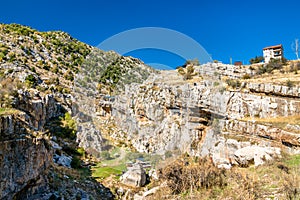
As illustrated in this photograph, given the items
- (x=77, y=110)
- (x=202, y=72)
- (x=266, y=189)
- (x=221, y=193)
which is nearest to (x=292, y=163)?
(x=266, y=189)

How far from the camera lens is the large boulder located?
11.9 metres

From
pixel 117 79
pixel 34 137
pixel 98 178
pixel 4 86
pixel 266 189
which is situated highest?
pixel 117 79

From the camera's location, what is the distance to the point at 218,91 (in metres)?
20.0

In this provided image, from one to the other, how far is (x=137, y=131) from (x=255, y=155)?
12.6m

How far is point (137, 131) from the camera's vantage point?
2291 cm

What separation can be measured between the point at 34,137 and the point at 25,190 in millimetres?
1581

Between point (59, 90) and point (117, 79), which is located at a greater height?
point (117, 79)

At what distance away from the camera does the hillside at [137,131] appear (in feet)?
24.3

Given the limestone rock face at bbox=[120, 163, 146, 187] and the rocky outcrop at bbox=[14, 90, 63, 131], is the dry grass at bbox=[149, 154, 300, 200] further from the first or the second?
the rocky outcrop at bbox=[14, 90, 63, 131]

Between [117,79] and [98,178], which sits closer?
[98,178]

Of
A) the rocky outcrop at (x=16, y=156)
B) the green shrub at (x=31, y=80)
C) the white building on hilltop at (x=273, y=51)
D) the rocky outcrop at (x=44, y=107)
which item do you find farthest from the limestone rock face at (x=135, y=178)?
the white building on hilltop at (x=273, y=51)

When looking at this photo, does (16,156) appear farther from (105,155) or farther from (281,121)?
(281,121)

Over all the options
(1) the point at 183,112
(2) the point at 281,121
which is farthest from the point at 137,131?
(2) the point at 281,121

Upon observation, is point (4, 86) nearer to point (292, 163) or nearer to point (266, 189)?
point (266, 189)
